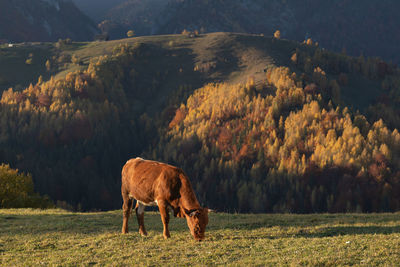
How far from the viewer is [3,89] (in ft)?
586

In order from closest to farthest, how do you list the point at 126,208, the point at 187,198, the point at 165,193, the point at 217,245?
1. the point at 217,245
2. the point at 187,198
3. the point at 165,193
4. the point at 126,208

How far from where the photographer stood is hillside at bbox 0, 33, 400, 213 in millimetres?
138125

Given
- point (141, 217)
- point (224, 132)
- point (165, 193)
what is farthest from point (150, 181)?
point (224, 132)

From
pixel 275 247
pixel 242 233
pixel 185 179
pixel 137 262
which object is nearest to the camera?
pixel 137 262

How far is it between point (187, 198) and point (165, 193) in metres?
0.96

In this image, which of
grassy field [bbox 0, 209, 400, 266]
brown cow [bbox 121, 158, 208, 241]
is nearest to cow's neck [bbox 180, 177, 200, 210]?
brown cow [bbox 121, 158, 208, 241]

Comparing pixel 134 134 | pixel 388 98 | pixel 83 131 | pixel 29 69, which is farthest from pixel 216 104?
pixel 29 69

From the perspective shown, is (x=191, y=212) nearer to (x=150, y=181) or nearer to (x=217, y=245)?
(x=217, y=245)

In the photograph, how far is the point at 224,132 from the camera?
529 feet

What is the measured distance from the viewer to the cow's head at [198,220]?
52.5 ft

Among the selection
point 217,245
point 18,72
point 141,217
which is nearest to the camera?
point 217,245

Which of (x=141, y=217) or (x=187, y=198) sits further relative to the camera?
(x=141, y=217)

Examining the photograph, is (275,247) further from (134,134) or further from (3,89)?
(3,89)

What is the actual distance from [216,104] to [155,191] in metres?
153
